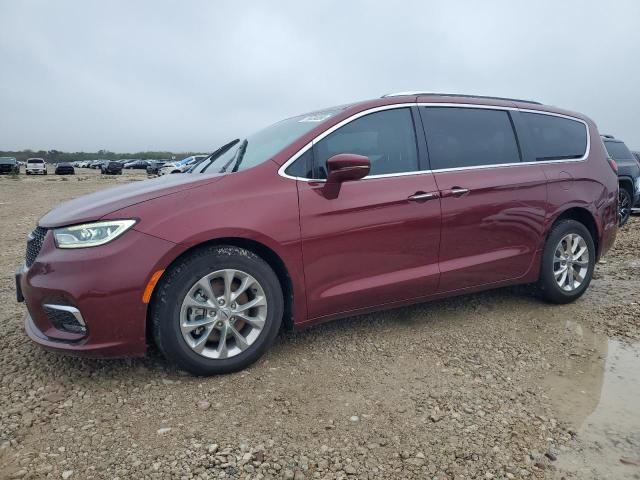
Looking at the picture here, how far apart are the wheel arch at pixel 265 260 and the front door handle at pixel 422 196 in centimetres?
103

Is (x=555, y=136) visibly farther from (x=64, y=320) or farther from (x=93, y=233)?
(x=64, y=320)

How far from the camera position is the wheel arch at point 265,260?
9.05ft

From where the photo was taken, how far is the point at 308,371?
295cm

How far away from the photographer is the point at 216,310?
2793 mm

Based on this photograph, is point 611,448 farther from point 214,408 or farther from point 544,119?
point 544,119

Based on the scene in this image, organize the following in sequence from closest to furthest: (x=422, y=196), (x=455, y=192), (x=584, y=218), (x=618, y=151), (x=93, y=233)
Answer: (x=93, y=233), (x=422, y=196), (x=455, y=192), (x=584, y=218), (x=618, y=151)

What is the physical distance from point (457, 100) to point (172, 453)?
317 cm

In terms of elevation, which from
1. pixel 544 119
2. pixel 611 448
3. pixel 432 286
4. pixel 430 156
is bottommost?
pixel 611 448

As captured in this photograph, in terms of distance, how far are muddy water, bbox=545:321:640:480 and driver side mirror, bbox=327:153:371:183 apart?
169 centimetres

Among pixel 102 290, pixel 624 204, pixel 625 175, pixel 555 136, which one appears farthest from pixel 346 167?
pixel 625 175

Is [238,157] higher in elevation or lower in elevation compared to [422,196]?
higher

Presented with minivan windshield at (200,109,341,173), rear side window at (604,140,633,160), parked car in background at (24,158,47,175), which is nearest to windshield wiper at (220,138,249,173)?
minivan windshield at (200,109,341,173)

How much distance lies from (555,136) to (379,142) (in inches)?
73.4

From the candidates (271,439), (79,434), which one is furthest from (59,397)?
(271,439)
